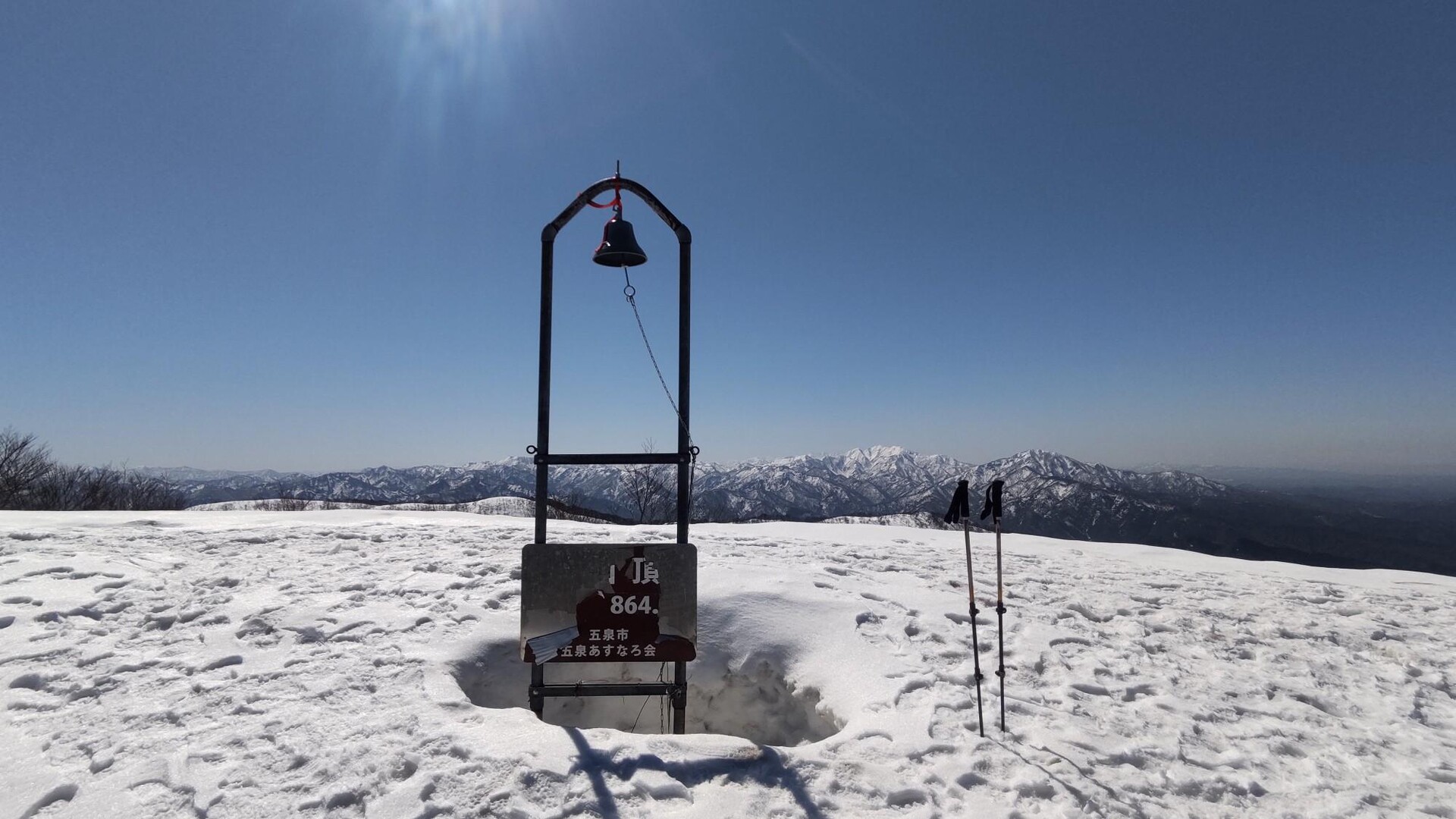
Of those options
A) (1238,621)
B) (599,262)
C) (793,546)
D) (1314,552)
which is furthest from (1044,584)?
(1314,552)

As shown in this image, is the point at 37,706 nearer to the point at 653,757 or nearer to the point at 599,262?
the point at 653,757

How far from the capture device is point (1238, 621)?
24.4 feet

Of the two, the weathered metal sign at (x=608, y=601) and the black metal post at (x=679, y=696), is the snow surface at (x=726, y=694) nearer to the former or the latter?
the weathered metal sign at (x=608, y=601)

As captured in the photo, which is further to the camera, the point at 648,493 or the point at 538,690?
the point at 648,493

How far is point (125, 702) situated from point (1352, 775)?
377 inches

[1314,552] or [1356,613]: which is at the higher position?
[1356,613]

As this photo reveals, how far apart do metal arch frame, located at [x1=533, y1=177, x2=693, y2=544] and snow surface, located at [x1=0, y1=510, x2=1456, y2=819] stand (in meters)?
1.98

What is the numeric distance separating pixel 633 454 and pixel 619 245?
205 cm

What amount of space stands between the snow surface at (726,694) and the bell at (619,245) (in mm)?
4126

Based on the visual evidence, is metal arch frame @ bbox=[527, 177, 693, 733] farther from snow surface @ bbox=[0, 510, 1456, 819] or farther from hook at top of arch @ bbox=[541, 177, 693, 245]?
snow surface @ bbox=[0, 510, 1456, 819]

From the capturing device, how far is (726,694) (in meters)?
6.47

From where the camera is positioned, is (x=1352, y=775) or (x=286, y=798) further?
(x=1352, y=775)

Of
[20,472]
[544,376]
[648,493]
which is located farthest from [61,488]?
[544,376]

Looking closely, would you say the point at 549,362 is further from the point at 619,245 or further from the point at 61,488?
the point at 61,488
